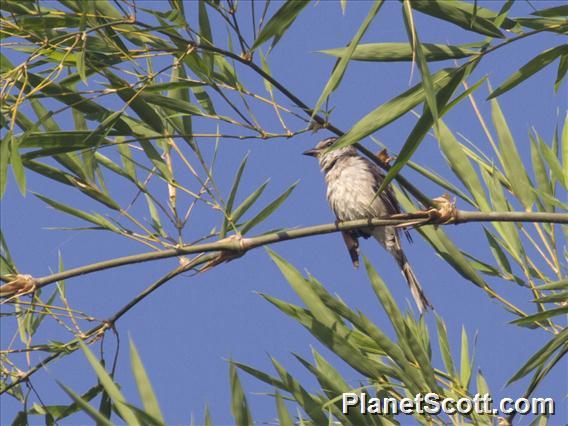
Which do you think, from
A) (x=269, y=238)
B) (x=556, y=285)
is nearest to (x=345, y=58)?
(x=269, y=238)

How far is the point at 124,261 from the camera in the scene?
3291 millimetres

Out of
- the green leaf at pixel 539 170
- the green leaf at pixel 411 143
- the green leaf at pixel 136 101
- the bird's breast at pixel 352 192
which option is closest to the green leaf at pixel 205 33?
the green leaf at pixel 136 101

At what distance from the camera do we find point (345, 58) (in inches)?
111

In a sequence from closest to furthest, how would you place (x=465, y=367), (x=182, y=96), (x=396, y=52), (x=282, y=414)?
(x=282, y=414) → (x=396, y=52) → (x=182, y=96) → (x=465, y=367)

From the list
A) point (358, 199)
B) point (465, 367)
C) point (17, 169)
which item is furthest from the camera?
point (358, 199)

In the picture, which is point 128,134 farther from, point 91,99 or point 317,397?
point 317,397

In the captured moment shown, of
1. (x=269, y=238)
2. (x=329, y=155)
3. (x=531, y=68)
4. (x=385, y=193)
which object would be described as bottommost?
(x=269, y=238)

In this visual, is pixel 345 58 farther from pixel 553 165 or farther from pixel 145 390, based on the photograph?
pixel 553 165

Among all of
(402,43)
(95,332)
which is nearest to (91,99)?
(95,332)

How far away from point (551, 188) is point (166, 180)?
5.48 feet

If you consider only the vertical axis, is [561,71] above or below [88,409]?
above

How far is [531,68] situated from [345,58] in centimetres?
87

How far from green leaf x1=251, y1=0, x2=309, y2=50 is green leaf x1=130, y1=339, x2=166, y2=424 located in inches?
40.5

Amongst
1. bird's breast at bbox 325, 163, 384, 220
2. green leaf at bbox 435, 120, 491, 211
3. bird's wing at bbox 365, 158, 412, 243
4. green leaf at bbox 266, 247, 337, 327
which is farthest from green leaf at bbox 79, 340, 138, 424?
bird's wing at bbox 365, 158, 412, 243
